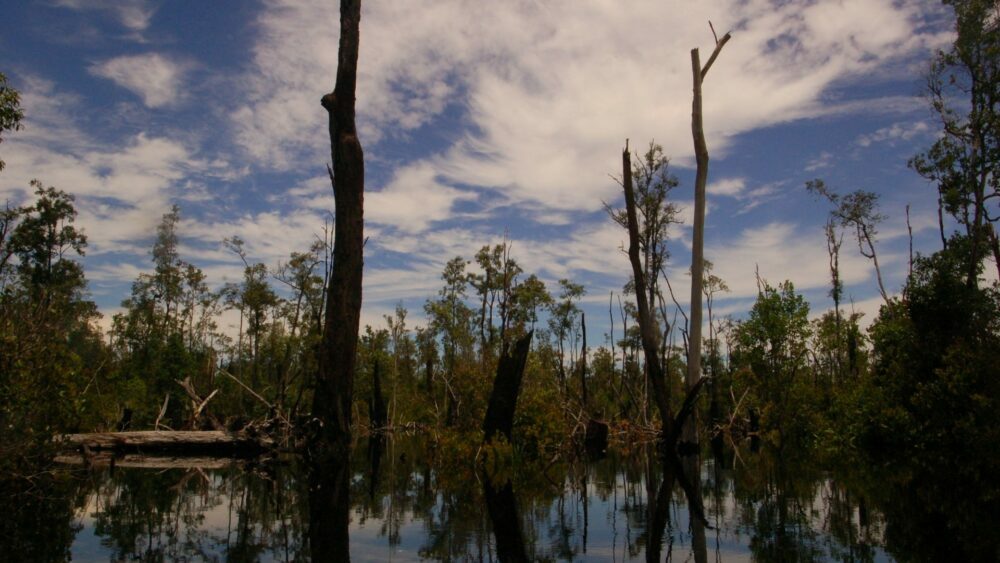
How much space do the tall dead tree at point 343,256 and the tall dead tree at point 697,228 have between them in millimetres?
7029

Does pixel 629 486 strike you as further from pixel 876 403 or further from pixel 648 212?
pixel 648 212

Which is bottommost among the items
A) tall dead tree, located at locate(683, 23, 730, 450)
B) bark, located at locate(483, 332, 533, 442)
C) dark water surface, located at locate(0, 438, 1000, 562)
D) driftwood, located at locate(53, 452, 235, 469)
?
driftwood, located at locate(53, 452, 235, 469)

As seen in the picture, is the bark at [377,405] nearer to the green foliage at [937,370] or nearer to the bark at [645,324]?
the bark at [645,324]

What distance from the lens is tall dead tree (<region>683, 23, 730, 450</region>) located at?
14.5 metres

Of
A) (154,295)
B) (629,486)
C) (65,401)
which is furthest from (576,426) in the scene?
(154,295)

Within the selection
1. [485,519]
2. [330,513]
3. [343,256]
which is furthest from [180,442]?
[485,519]

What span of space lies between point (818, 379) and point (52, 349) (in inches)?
1161

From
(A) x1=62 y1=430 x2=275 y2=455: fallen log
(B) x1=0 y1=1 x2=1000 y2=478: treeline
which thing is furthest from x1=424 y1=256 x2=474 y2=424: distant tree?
(A) x1=62 y1=430 x2=275 y2=455: fallen log

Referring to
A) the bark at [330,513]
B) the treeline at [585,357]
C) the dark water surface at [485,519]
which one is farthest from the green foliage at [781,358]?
the bark at [330,513]

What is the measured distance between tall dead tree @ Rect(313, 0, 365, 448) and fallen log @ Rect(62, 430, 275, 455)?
13.1 ft

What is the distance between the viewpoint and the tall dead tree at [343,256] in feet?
42.8

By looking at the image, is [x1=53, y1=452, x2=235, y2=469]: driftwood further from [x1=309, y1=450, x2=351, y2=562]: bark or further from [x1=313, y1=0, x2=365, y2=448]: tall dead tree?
[x1=309, y1=450, x2=351, y2=562]: bark

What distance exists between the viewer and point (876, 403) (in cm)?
1867

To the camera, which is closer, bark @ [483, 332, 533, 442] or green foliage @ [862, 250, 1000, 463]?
bark @ [483, 332, 533, 442]
